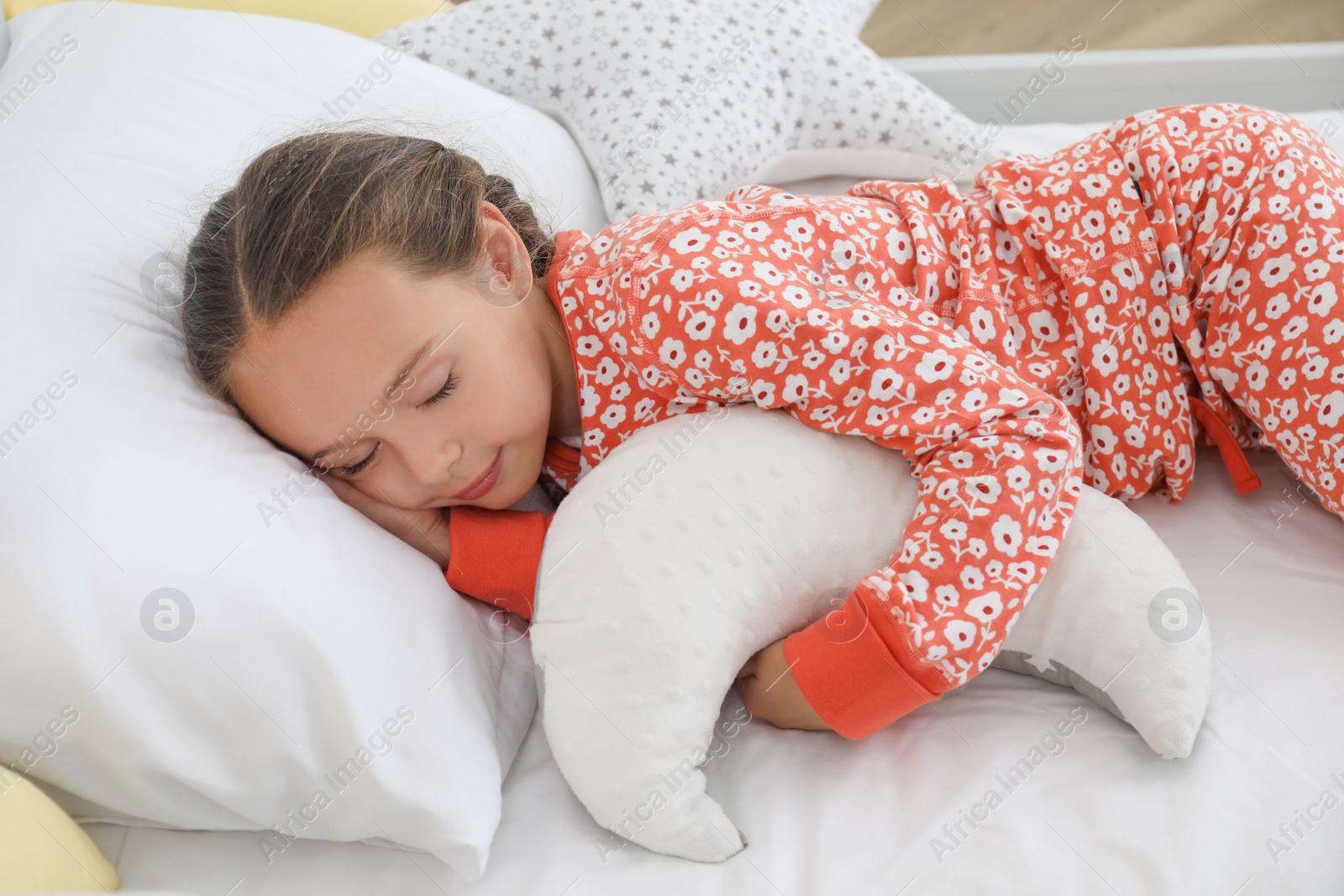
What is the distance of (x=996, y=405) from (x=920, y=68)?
960 millimetres

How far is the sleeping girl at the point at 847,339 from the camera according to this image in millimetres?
733

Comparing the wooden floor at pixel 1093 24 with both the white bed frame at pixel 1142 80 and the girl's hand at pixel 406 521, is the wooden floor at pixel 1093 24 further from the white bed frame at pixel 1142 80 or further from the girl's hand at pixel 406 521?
the girl's hand at pixel 406 521

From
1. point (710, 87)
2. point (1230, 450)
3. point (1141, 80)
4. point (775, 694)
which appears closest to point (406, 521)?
point (775, 694)

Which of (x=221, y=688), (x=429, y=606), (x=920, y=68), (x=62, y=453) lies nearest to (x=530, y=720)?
(x=429, y=606)

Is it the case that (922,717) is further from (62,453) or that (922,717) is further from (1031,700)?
(62,453)

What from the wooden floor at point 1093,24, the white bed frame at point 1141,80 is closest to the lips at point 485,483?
the white bed frame at point 1141,80

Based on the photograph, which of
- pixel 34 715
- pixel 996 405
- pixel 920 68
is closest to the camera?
pixel 34 715

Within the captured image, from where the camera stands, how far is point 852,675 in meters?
0.70

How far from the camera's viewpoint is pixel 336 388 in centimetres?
76

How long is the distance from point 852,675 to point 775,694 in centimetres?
8

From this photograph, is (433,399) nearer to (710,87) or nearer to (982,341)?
(982,341)

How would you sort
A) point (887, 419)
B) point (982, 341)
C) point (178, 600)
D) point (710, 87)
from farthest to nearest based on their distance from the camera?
point (710, 87), point (982, 341), point (887, 419), point (178, 600)

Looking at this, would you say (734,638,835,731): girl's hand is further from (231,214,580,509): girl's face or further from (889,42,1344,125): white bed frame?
(889,42,1344,125): white bed frame

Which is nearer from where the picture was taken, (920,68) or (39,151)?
(39,151)
